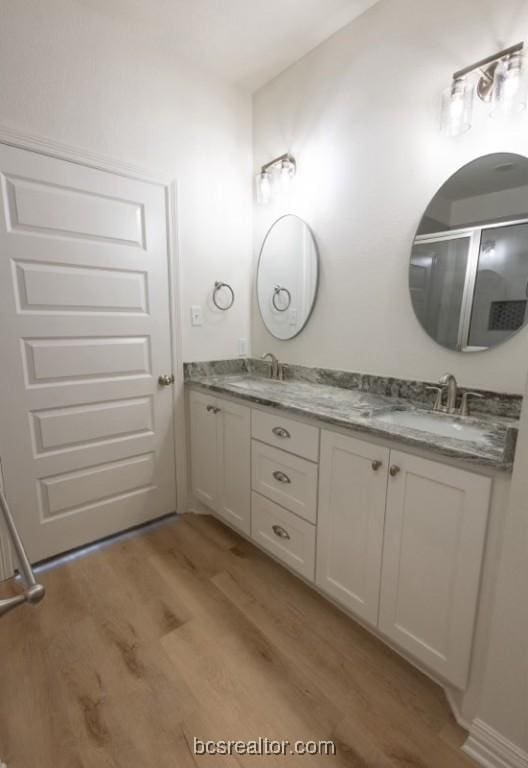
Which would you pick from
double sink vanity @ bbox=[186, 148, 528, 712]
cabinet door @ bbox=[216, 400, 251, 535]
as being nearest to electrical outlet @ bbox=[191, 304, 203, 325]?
double sink vanity @ bbox=[186, 148, 528, 712]

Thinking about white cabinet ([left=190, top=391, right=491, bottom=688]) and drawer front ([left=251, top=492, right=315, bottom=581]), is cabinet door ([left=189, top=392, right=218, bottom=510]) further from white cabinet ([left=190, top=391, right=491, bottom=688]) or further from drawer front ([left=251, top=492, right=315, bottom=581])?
drawer front ([left=251, top=492, right=315, bottom=581])

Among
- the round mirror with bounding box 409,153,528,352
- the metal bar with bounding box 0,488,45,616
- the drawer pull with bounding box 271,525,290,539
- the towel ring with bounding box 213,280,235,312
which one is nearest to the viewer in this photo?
the metal bar with bounding box 0,488,45,616

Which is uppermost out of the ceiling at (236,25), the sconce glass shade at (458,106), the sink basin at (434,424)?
the ceiling at (236,25)

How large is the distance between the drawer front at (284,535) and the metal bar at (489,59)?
186cm

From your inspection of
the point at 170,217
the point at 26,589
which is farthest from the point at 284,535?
the point at 170,217

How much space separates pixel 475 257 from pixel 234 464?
1.48 m

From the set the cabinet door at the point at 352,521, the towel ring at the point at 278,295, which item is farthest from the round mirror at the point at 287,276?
the cabinet door at the point at 352,521

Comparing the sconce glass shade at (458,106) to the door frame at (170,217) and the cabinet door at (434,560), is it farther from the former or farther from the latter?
the door frame at (170,217)

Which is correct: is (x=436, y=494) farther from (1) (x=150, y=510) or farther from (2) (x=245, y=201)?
(2) (x=245, y=201)

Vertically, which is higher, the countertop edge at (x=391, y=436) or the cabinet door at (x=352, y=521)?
the countertop edge at (x=391, y=436)

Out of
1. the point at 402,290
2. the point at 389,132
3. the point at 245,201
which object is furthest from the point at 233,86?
the point at 402,290

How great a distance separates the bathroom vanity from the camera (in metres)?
1.07

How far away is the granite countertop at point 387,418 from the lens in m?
1.03

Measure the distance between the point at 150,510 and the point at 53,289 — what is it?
53.9 inches
